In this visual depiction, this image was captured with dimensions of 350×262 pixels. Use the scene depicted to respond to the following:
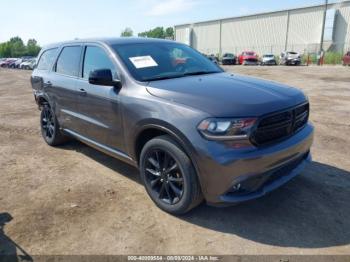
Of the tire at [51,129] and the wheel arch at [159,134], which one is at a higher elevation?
the wheel arch at [159,134]

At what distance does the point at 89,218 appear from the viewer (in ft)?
11.7

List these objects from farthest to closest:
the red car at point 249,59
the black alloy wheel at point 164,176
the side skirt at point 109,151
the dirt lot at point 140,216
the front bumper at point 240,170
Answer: the red car at point 249,59, the side skirt at point 109,151, the black alloy wheel at point 164,176, the dirt lot at point 140,216, the front bumper at point 240,170

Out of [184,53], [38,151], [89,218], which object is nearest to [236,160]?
[89,218]

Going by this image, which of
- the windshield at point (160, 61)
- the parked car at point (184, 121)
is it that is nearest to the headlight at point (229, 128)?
the parked car at point (184, 121)

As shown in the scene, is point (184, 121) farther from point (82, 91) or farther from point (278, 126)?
point (82, 91)

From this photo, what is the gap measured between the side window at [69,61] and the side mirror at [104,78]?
1122 mm

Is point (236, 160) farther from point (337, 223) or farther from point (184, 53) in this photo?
point (184, 53)

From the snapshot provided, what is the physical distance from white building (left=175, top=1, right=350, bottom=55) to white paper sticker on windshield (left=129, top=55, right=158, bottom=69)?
4595cm

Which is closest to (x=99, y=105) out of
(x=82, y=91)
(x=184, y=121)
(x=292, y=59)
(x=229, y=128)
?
(x=82, y=91)

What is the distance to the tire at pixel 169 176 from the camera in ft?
10.5

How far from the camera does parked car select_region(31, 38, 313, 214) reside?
2.99m

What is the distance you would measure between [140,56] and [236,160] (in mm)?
1943

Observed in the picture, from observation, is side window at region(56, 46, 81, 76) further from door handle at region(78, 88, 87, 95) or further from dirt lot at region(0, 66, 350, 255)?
dirt lot at region(0, 66, 350, 255)

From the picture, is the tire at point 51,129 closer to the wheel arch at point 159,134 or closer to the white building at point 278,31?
the wheel arch at point 159,134
